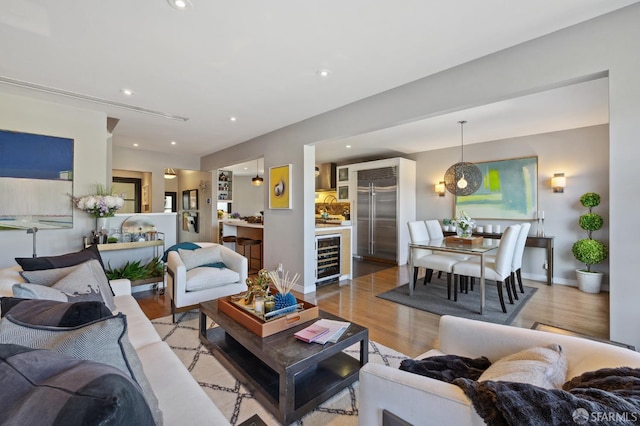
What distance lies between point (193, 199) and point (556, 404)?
8354 mm

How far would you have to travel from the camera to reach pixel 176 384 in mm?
1252

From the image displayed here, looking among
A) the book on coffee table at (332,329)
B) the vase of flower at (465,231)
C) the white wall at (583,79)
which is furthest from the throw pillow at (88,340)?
the vase of flower at (465,231)

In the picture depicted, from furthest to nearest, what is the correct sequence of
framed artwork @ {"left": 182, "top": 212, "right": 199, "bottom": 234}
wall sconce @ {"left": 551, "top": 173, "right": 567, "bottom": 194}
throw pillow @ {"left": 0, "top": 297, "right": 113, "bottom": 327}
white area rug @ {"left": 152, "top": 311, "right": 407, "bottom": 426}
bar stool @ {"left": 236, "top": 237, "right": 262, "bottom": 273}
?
framed artwork @ {"left": 182, "top": 212, "right": 199, "bottom": 234}
bar stool @ {"left": 236, "top": 237, "right": 262, "bottom": 273}
wall sconce @ {"left": 551, "top": 173, "right": 567, "bottom": 194}
white area rug @ {"left": 152, "top": 311, "right": 407, "bottom": 426}
throw pillow @ {"left": 0, "top": 297, "right": 113, "bottom": 327}

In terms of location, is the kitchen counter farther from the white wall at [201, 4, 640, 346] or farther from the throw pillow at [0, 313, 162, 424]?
the throw pillow at [0, 313, 162, 424]

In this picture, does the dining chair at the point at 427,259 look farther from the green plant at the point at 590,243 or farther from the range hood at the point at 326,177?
the range hood at the point at 326,177

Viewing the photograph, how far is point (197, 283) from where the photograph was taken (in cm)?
307

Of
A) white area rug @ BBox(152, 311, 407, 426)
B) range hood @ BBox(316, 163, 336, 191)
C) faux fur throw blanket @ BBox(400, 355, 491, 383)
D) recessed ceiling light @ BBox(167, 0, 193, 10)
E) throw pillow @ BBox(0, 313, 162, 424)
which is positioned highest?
recessed ceiling light @ BBox(167, 0, 193, 10)

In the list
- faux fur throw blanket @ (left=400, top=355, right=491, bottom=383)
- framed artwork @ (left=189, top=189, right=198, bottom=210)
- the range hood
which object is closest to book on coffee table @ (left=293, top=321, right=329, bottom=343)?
faux fur throw blanket @ (left=400, top=355, right=491, bottom=383)

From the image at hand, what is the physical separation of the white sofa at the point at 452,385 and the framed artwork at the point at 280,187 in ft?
11.0

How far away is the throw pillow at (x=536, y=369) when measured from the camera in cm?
92

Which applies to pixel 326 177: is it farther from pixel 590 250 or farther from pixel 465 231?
pixel 590 250

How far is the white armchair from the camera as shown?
9.75 ft

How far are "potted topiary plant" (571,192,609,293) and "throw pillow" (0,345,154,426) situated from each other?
18.3ft

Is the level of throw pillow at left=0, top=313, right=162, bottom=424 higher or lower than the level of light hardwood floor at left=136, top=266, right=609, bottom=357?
higher
